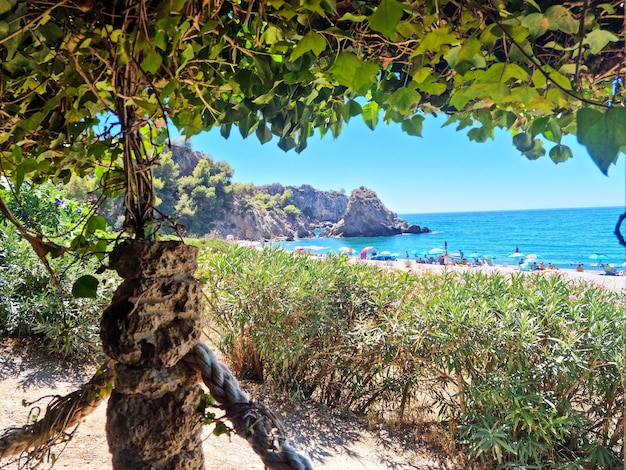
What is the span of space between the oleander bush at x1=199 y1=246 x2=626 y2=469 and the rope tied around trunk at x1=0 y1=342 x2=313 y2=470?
1212mm

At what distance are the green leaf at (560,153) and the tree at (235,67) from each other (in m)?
0.07

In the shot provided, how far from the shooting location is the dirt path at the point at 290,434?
56.2 inches

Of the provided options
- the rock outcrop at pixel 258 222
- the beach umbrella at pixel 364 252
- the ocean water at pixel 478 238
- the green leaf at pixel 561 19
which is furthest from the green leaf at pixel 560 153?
the ocean water at pixel 478 238

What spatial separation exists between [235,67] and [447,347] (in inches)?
68.1

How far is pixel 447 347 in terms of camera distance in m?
1.85

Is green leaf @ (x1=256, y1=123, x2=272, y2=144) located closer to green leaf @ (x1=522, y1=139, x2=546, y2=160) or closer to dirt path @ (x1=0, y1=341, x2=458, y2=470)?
green leaf @ (x1=522, y1=139, x2=546, y2=160)

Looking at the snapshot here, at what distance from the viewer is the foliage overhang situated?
0.40 m

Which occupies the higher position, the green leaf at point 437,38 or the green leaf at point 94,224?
the green leaf at point 437,38

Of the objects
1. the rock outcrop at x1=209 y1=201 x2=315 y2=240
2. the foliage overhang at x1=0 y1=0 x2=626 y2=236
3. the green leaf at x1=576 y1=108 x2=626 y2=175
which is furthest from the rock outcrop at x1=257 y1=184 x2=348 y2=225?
the green leaf at x1=576 y1=108 x2=626 y2=175

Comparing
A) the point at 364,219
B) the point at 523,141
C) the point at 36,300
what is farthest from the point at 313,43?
the point at 364,219

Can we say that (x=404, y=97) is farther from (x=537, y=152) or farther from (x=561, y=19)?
(x=537, y=152)

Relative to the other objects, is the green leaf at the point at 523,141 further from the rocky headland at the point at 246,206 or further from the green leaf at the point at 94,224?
the rocky headland at the point at 246,206

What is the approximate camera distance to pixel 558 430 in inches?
65.8

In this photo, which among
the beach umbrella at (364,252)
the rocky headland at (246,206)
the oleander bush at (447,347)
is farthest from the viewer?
the rocky headland at (246,206)
